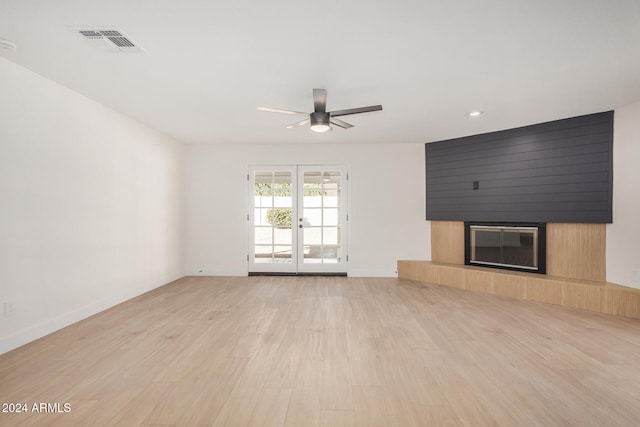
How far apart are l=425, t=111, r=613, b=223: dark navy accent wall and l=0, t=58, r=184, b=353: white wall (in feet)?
15.8

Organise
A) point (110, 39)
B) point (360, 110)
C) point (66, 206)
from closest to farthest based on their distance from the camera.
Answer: point (110, 39)
point (360, 110)
point (66, 206)

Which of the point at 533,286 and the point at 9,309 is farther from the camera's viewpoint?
the point at 533,286

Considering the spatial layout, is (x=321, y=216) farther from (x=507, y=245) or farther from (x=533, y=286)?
(x=533, y=286)

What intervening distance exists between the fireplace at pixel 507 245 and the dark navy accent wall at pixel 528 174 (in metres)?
0.15

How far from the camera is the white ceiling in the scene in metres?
2.02

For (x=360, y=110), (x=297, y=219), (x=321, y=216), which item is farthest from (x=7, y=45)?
(x=321, y=216)

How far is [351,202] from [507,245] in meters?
2.64

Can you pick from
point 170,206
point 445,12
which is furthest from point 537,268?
point 170,206

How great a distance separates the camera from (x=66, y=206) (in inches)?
130

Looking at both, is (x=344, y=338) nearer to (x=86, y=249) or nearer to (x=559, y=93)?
(x=86, y=249)

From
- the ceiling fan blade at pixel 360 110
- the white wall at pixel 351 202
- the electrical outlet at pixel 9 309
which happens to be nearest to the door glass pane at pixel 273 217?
the white wall at pixel 351 202

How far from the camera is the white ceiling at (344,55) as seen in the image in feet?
6.63

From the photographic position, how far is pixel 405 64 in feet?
8.96

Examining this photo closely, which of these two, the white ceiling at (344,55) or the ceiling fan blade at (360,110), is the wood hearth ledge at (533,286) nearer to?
the white ceiling at (344,55)
